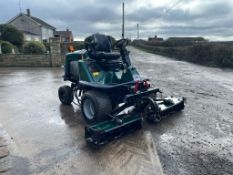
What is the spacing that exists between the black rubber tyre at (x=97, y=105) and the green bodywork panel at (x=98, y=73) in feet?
0.90

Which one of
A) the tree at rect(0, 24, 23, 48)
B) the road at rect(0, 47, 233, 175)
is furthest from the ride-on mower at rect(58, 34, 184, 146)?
the tree at rect(0, 24, 23, 48)

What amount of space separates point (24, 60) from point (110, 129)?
459 inches

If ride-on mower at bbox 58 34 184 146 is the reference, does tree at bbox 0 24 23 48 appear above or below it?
above

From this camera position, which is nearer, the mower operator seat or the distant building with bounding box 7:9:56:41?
the mower operator seat

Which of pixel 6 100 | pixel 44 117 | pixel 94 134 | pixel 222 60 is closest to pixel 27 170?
pixel 94 134

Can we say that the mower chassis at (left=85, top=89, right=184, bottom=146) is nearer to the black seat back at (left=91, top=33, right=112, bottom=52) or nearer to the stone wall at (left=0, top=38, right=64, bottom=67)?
the black seat back at (left=91, top=33, right=112, bottom=52)

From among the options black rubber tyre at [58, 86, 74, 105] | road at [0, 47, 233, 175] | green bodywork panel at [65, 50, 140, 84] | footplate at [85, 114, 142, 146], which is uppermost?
green bodywork panel at [65, 50, 140, 84]

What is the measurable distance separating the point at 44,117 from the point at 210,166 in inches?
135

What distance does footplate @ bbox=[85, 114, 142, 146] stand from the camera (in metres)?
3.49

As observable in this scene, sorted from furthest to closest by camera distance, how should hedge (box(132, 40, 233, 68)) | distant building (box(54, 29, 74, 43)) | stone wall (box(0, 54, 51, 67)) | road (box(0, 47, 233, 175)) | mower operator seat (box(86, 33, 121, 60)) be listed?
distant building (box(54, 29, 74, 43))
hedge (box(132, 40, 233, 68))
stone wall (box(0, 54, 51, 67))
mower operator seat (box(86, 33, 121, 60))
road (box(0, 47, 233, 175))

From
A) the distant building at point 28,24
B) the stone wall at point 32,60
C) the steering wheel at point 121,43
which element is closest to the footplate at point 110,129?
the steering wheel at point 121,43

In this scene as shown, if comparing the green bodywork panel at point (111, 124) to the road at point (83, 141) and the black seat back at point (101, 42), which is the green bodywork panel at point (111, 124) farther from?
the black seat back at point (101, 42)

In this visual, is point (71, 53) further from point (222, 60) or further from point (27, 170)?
point (222, 60)

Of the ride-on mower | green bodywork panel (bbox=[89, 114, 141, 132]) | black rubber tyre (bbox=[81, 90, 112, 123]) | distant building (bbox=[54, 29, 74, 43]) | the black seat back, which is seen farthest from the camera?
distant building (bbox=[54, 29, 74, 43])
